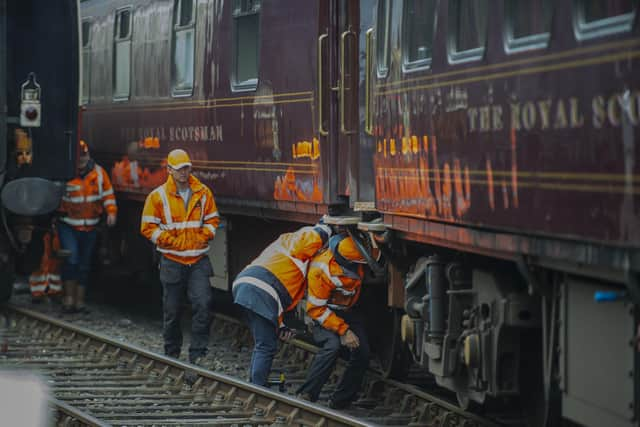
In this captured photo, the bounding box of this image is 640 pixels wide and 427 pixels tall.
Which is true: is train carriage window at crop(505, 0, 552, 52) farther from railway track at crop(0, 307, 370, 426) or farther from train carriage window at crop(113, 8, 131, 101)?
train carriage window at crop(113, 8, 131, 101)

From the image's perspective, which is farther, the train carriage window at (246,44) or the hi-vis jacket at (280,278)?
the train carriage window at (246,44)

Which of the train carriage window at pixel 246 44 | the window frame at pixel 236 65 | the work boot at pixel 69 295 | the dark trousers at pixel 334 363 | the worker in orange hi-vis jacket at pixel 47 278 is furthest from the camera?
the worker in orange hi-vis jacket at pixel 47 278

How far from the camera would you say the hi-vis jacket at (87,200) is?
14578mm

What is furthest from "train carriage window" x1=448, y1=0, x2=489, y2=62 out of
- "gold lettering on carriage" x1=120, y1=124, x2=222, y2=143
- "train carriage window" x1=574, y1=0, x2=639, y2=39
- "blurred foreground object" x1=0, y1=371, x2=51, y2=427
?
"gold lettering on carriage" x1=120, y1=124, x2=222, y2=143

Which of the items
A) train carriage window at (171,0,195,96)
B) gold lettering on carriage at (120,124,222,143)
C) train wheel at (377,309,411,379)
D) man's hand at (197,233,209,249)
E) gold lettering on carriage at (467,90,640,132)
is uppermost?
train carriage window at (171,0,195,96)

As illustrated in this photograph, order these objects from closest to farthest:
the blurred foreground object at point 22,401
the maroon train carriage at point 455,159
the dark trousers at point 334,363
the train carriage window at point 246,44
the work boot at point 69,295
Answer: the blurred foreground object at point 22,401 < the maroon train carriage at point 455,159 < the dark trousers at point 334,363 < the train carriage window at point 246,44 < the work boot at point 69,295

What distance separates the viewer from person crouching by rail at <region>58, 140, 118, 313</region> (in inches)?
573

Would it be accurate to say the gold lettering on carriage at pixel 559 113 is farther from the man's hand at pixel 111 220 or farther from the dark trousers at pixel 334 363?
the man's hand at pixel 111 220

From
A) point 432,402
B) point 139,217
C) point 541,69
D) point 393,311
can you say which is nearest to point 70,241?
point 139,217

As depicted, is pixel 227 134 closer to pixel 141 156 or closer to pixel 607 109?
pixel 141 156

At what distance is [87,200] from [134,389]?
16.2 feet

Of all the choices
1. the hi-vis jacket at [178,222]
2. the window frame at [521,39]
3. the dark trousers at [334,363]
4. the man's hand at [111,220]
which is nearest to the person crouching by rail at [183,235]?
the hi-vis jacket at [178,222]

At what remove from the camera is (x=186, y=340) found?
13.2 metres

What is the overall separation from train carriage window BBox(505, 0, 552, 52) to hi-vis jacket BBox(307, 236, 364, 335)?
266cm
